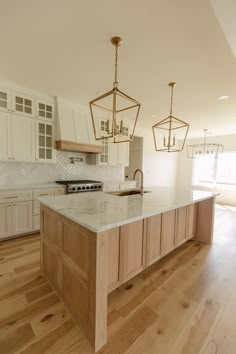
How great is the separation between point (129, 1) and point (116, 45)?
0.51 meters

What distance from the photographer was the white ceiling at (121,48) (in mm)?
1549

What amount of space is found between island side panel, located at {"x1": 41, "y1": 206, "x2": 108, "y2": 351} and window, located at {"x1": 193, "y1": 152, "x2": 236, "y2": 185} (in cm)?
725

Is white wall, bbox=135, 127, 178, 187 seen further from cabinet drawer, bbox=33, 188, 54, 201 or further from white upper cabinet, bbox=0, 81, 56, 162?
cabinet drawer, bbox=33, 188, 54, 201

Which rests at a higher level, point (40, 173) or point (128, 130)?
point (128, 130)

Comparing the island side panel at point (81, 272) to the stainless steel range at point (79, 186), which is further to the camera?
the stainless steel range at point (79, 186)

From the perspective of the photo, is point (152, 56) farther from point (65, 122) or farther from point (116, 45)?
point (65, 122)

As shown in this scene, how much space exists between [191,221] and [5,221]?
3180mm

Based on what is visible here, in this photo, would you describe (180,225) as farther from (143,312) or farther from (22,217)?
(22,217)

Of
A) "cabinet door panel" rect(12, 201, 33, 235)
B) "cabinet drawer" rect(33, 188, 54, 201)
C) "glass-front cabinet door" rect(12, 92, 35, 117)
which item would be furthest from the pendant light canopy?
"cabinet door panel" rect(12, 201, 33, 235)

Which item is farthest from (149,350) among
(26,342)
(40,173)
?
(40,173)

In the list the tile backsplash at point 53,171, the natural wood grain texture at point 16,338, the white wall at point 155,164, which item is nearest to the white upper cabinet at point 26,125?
the tile backsplash at point 53,171

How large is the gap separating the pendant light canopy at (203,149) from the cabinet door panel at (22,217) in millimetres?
6386

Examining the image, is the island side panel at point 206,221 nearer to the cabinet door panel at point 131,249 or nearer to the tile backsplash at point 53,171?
the cabinet door panel at point 131,249

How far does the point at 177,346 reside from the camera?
124cm
